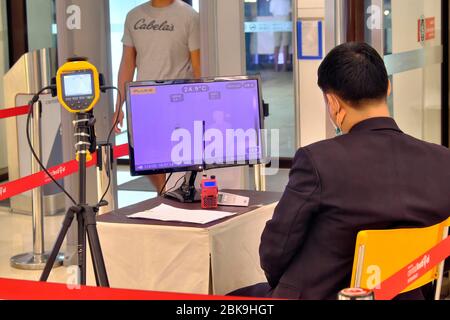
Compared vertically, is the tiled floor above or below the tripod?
below

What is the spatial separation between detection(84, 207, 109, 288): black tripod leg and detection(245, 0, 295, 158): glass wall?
12.5 ft

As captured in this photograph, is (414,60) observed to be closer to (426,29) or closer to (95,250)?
(426,29)

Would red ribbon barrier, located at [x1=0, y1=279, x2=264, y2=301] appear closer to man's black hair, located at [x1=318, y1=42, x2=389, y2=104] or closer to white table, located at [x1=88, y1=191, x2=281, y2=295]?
man's black hair, located at [x1=318, y1=42, x2=389, y2=104]

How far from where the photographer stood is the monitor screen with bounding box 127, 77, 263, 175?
11.3 feet

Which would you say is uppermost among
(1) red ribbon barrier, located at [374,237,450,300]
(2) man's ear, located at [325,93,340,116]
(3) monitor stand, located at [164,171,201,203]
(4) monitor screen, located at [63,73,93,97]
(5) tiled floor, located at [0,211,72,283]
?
(4) monitor screen, located at [63,73,93,97]

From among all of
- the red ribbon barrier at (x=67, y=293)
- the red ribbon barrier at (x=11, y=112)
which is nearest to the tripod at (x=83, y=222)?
the red ribbon barrier at (x=67, y=293)

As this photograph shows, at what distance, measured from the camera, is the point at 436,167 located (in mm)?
2508

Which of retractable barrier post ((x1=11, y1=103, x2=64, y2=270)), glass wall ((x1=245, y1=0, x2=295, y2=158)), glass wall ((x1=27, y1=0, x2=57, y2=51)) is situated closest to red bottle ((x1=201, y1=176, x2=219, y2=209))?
retractable barrier post ((x1=11, y1=103, x2=64, y2=270))

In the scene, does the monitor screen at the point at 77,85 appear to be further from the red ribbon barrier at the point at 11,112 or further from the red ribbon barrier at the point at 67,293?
the red ribbon barrier at the point at 11,112

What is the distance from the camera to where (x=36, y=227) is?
536 cm

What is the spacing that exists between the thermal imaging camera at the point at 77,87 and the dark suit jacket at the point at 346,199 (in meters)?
1.05

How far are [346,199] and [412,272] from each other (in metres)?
0.25

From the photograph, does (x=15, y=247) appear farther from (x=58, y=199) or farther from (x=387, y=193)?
(x=387, y=193)
